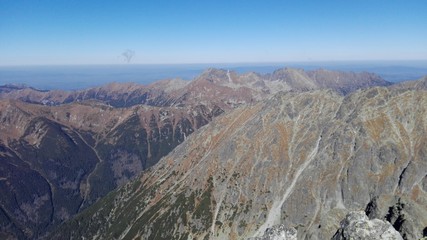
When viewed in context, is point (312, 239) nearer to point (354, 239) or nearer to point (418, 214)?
point (418, 214)

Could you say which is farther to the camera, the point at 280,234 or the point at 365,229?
the point at 280,234

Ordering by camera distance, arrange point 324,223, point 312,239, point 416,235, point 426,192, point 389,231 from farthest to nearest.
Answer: point 426,192
point 324,223
point 312,239
point 416,235
point 389,231

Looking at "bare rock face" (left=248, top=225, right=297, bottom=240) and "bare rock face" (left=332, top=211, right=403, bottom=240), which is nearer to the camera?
"bare rock face" (left=332, top=211, right=403, bottom=240)

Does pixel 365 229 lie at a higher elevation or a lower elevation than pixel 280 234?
higher

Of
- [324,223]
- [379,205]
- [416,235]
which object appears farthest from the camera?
[324,223]

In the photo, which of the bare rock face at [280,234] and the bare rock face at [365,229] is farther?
the bare rock face at [280,234]

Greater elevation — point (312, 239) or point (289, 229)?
point (289, 229)

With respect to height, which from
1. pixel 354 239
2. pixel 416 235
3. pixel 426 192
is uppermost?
pixel 354 239

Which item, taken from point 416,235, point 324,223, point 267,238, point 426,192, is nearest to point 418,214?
point 416,235
